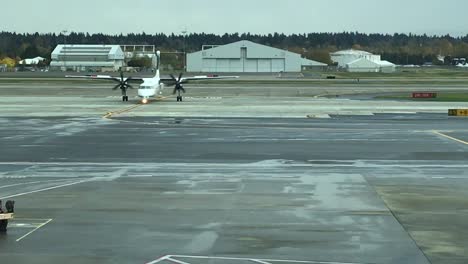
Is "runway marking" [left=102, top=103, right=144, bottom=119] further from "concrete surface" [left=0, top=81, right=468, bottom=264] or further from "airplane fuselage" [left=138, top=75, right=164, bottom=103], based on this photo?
"concrete surface" [left=0, top=81, right=468, bottom=264]

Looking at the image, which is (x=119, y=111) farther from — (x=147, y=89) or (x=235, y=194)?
(x=235, y=194)

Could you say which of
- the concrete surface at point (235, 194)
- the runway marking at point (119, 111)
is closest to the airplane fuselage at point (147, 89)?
the runway marking at point (119, 111)

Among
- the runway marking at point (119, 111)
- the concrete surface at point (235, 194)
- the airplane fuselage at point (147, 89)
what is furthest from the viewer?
the airplane fuselage at point (147, 89)

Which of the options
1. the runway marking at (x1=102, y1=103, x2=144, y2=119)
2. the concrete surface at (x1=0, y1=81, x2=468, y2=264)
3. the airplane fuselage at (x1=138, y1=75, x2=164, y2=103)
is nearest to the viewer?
the concrete surface at (x1=0, y1=81, x2=468, y2=264)

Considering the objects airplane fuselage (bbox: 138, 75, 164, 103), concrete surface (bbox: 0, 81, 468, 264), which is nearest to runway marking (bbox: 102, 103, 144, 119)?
airplane fuselage (bbox: 138, 75, 164, 103)

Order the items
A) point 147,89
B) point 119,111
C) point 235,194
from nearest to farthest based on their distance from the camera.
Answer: point 235,194
point 119,111
point 147,89

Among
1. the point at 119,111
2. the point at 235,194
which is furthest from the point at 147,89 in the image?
the point at 235,194

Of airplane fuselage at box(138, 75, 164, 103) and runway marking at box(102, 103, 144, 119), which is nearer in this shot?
runway marking at box(102, 103, 144, 119)

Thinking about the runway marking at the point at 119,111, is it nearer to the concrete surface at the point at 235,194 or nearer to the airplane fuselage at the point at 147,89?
the airplane fuselage at the point at 147,89

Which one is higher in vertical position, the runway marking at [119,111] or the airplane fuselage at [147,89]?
the airplane fuselage at [147,89]

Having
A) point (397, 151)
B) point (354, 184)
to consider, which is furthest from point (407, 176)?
point (397, 151)

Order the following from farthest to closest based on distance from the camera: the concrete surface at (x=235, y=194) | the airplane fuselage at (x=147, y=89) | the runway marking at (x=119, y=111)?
the airplane fuselage at (x=147, y=89), the runway marking at (x=119, y=111), the concrete surface at (x=235, y=194)

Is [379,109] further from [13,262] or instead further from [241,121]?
[13,262]

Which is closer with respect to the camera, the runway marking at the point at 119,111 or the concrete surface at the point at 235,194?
the concrete surface at the point at 235,194
